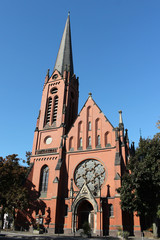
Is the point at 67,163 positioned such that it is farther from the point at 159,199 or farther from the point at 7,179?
the point at 159,199

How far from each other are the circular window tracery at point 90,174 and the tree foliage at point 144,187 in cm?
484

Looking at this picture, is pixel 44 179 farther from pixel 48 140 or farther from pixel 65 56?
pixel 65 56

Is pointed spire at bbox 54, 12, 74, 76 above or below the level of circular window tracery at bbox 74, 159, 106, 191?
above

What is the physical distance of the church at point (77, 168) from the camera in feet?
87.0

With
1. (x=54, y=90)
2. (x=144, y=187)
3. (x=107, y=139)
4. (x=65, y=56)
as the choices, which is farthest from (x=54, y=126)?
(x=144, y=187)

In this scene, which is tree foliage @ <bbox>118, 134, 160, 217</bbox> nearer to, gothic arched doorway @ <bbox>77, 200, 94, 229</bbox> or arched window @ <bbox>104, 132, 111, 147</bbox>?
gothic arched doorway @ <bbox>77, 200, 94, 229</bbox>

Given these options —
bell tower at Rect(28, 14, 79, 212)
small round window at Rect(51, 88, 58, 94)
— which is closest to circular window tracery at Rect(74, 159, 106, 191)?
bell tower at Rect(28, 14, 79, 212)

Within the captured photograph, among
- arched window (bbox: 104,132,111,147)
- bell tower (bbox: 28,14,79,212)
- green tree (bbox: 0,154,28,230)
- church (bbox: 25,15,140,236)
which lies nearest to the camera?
church (bbox: 25,15,140,236)

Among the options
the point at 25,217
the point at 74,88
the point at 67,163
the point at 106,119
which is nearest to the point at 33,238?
the point at 25,217

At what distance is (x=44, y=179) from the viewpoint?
3316cm

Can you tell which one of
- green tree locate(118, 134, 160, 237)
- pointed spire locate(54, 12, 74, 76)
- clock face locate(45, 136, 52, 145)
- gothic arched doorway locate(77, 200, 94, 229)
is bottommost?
gothic arched doorway locate(77, 200, 94, 229)

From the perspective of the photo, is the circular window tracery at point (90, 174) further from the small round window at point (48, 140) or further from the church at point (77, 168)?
the small round window at point (48, 140)

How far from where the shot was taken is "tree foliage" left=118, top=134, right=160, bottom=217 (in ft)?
76.3

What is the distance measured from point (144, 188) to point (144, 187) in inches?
4.4
